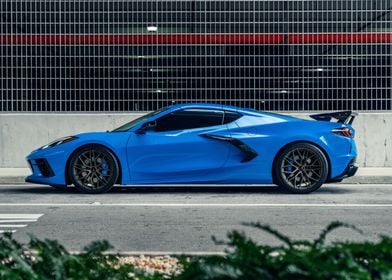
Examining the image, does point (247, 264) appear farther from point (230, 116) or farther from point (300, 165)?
point (230, 116)

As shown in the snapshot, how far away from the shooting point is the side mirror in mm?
10664

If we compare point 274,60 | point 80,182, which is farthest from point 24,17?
point 80,182

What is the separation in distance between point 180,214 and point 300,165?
258 centimetres

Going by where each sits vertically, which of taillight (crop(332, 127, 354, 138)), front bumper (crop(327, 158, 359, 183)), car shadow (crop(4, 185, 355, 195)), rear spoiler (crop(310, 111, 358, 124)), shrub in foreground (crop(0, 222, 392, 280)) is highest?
rear spoiler (crop(310, 111, 358, 124))

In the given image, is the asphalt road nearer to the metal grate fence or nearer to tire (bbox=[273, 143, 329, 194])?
tire (bbox=[273, 143, 329, 194])

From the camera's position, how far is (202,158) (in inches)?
417

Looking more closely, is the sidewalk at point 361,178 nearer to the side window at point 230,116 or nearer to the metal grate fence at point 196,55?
the metal grate fence at point 196,55

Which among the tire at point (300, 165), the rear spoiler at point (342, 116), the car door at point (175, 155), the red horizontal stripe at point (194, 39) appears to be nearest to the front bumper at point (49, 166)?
the car door at point (175, 155)

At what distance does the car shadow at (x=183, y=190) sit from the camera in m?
11.2

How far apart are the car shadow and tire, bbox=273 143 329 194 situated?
0.36m

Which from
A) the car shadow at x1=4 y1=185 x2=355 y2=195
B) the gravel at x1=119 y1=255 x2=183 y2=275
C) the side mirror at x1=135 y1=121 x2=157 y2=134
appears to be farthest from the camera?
the car shadow at x1=4 y1=185 x2=355 y2=195

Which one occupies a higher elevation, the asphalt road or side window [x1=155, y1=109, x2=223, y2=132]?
side window [x1=155, y1=109, x2=223, y2=132]

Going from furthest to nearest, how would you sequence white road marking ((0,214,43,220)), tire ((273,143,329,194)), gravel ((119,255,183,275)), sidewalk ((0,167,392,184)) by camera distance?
1. sidewalk ((0,167,392,184))
2. tire ((273,143,329,194))
3. white road marking ((0,214,43,220))
4. gravel ((119,255,183,275))

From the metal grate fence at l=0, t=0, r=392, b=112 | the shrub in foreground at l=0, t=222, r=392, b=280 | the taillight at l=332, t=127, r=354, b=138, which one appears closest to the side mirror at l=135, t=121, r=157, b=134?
the taillight at l=332, t=127, r=354, b=138
